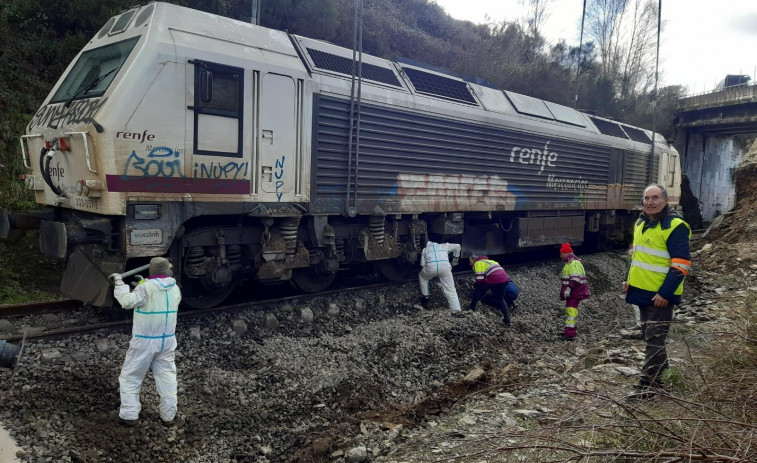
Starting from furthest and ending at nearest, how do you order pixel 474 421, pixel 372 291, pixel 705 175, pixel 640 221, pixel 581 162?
pixel 705 175
pixel 581 162
pixel 372 291
pixel 640 221
pixel 474 421

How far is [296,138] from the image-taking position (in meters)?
6.44

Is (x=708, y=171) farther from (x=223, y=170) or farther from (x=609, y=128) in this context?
(x=223, y=170)

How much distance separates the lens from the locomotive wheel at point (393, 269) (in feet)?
28.3

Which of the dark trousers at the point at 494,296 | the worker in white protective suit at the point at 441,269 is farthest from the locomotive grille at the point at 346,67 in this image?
the dark trousers at the point at 494,296

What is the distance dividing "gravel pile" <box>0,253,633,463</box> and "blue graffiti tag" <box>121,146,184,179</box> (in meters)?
1.67

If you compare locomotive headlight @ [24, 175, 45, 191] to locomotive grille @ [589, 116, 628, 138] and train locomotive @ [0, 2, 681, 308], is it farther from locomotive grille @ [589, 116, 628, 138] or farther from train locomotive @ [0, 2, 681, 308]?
locomotive grille @ [589, 116, 628, 138]

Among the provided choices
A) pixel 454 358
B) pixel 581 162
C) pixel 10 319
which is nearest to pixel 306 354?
pixel 454 358

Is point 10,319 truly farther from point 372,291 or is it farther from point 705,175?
point 705,175

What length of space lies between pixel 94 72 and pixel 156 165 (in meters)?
1.66

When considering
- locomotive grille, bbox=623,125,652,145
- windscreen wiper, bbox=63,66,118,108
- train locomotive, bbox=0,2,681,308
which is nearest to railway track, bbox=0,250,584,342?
train locomotive, bbox=0,2,681,308

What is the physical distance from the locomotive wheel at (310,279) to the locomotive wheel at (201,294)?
1055 millimetres

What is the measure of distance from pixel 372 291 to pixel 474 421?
4114 millimetres

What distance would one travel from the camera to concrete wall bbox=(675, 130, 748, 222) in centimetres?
2964

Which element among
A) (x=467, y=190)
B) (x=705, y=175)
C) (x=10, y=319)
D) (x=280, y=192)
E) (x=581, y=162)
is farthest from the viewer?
(x=705, y=175)
